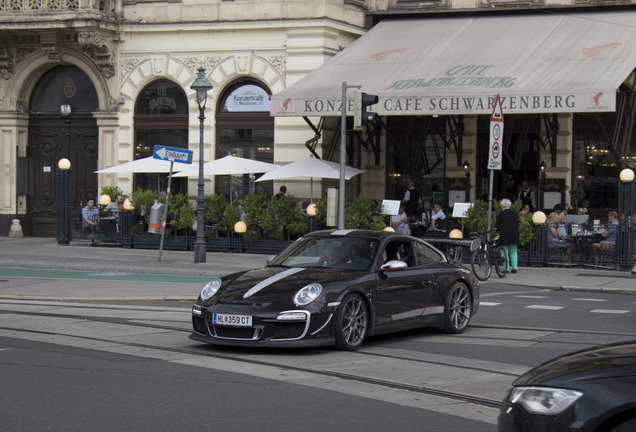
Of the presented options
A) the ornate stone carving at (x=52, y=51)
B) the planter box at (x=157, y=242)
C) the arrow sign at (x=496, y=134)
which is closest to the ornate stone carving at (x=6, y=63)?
the ornate stone carving at (x=52, y=51)

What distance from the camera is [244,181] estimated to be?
93.5ft

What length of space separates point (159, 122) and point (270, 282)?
64.8 feet

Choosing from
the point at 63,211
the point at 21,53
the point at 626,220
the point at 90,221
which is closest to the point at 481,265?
the point at 626,220

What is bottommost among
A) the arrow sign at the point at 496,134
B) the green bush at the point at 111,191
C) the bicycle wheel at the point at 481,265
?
the bicycle wheel at the point at 481,265

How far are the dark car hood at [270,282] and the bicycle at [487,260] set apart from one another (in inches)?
384

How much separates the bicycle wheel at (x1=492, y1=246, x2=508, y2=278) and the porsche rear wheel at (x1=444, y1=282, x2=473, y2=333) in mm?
8237

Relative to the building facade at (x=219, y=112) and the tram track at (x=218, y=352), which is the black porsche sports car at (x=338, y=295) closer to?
the tram track at (x=218, y=352)

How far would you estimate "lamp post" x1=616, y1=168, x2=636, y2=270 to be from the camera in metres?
21.5

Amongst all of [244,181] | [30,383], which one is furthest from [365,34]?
[30,383]

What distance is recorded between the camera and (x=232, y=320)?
9.80 m

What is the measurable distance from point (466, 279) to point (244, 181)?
16.9 m

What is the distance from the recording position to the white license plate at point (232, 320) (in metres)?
9.73

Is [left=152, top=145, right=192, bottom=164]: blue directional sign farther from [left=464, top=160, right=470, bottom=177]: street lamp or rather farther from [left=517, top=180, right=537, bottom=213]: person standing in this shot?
[left=517, top=180, right=537, bottom=213]: person standing

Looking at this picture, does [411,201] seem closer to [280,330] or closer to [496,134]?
[496,134]
